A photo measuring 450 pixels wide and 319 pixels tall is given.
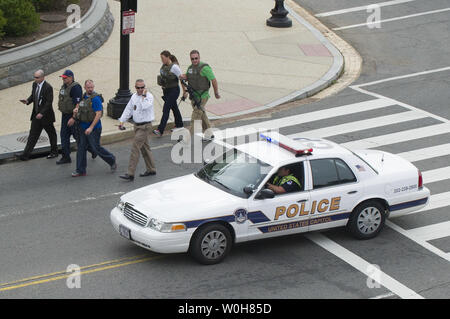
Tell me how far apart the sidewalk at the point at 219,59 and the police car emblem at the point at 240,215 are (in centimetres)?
626

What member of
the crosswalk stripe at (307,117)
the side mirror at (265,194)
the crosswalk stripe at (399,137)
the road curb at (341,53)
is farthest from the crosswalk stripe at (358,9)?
the side mirror at (265,194)

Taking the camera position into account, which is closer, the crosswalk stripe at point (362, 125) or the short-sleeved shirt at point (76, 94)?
the short-sleeved shirt at point (76, 94)

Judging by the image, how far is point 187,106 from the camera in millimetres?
18062

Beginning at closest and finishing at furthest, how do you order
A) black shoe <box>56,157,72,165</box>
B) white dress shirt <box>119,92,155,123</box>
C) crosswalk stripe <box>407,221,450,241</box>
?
1. crosswalk stripe <box>407,221,450,241</box>
2. white dress shirt <box>119,92,155,123</box>
3. black shoe <box>56,157,72,165</box>

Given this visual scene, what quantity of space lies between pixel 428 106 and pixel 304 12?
9.26 m

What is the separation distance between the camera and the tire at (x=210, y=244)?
1025 cm

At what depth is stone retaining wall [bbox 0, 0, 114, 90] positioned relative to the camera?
18594mm

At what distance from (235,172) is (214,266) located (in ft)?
4.82

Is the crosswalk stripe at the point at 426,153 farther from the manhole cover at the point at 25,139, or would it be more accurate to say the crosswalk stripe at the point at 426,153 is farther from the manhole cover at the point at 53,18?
the manhole cover at the point at 53,18

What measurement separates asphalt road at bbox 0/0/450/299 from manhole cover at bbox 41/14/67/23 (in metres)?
6.72

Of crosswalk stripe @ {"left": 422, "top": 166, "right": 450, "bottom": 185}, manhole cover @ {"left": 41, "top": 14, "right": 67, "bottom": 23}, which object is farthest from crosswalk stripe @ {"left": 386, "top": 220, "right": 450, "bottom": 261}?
manhole cover @ {"left": 41, "top": 14, "right": 67, "bottom": 23}

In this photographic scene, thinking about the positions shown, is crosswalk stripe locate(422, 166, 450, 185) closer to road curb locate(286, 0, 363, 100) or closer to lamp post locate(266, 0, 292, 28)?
road curb locate(286, 0, 363, 100)

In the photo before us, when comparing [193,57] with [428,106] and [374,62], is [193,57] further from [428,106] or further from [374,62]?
[374,62]
